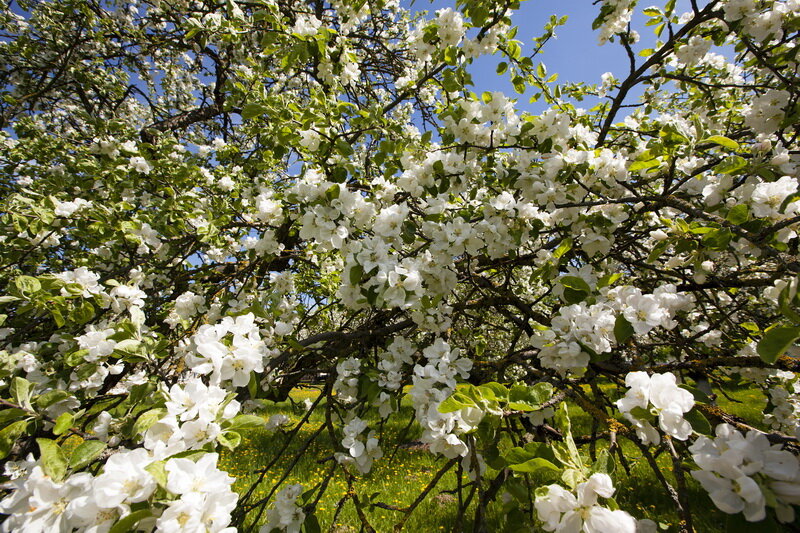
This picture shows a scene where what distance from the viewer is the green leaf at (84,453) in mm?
1005

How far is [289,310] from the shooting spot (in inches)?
98.8

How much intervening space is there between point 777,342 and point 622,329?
0.48 metres

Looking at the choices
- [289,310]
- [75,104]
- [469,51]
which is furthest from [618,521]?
[75,104]

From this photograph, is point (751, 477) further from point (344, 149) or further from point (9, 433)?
point (9, 433)

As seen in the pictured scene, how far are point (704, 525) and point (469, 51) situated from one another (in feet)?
16.1

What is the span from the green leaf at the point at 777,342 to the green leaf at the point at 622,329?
447mm

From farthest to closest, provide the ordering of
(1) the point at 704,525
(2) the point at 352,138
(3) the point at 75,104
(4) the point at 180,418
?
(3) the point at 75,104 → (1) the point at 704,525 → (2) the point at 352,138 → (4) the point at 180,418

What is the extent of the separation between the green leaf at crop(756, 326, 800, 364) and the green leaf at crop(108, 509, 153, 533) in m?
1.39

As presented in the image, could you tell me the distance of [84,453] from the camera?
1023mm

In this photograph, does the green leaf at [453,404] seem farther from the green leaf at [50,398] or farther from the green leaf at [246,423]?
the green leaf at [50,398]

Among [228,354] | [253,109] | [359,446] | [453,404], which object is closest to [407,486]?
[359,446]

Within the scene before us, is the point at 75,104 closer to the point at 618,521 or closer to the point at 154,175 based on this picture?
the point at 154,175

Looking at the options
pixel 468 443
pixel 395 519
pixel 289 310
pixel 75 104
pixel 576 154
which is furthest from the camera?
pixel 75 104

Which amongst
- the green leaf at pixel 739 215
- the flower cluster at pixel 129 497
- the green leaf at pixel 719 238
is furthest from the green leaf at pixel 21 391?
the green leaf at pixel 739 215
